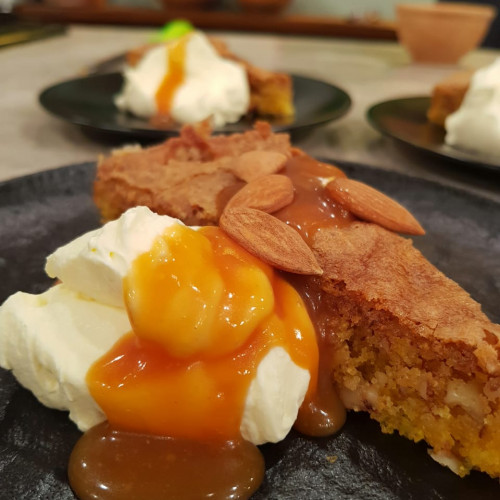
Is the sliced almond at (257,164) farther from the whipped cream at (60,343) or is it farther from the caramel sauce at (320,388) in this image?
the whipped cream at (60,343)

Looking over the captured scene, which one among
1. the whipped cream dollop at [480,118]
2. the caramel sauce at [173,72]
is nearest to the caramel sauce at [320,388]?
the whipped cream dollop at [480,118]

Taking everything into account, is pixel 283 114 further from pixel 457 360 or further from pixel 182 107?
pixel 457 360

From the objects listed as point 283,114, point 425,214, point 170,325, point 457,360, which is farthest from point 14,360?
point 283,114

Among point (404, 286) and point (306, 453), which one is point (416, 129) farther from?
point (306, 453)

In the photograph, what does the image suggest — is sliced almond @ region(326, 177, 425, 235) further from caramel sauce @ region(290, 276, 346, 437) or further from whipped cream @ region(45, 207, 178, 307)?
→ whipped cream @ region(45, 207, 178, 307)

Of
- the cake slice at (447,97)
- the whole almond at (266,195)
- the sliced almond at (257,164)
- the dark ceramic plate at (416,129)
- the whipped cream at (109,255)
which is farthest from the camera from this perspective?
the cake slice at (447,97)

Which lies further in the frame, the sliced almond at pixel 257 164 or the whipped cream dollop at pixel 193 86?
the whipped cream dollop at pixel 193 86
